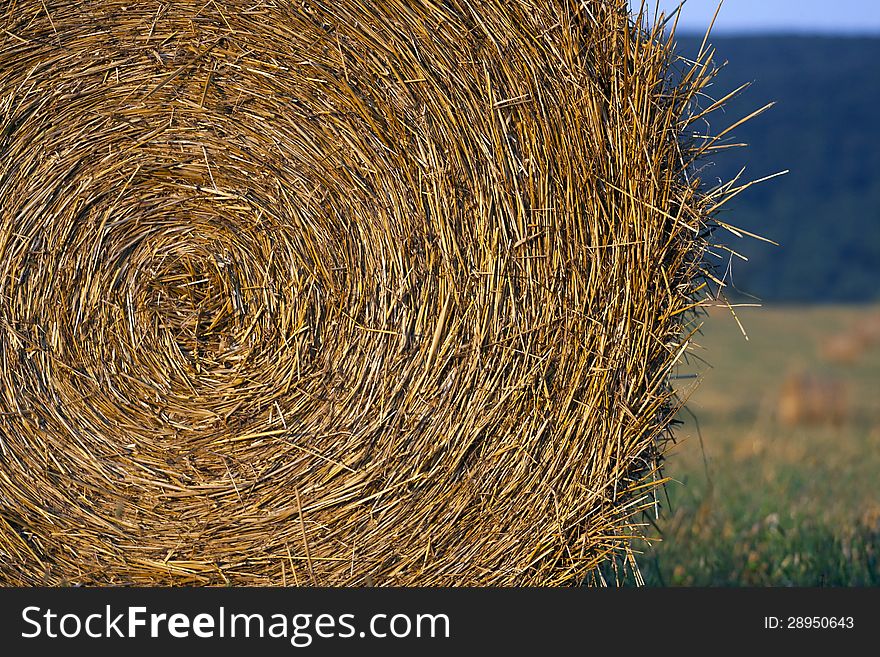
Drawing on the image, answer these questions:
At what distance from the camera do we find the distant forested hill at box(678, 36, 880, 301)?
26.9 meters

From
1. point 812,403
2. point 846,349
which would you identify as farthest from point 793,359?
point 812,403

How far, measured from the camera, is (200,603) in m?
2.92

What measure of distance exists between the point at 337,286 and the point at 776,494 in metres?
3.03

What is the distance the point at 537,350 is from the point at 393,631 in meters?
0.97

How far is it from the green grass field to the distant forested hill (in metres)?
15.5

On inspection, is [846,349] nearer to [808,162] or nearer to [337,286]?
[337,286]

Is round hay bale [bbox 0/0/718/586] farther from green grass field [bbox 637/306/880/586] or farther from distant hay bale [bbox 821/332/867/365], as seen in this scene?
distant hay bale [bbox 821/332/867/365]

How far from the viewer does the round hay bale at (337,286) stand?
9.87 ft

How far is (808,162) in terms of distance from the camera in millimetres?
33188

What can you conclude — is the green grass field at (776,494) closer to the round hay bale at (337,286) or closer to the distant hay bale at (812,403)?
the distant hay bale at (812,403)

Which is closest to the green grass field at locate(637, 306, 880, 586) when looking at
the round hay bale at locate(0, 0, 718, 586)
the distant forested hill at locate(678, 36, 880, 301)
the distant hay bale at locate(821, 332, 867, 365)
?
the round hay bale at locate(0, 0, 718, 586)

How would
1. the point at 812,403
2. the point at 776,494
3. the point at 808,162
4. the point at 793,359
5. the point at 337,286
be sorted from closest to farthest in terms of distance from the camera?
the point at 337,286 → the point at 776,494 → the point at 812,403 → the point at 793,359 → the point at 808,162

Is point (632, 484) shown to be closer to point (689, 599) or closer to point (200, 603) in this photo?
point (689, 599)

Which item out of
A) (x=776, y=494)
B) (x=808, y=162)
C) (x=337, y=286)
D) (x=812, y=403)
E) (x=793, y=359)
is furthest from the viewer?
(x=808, y=162)
